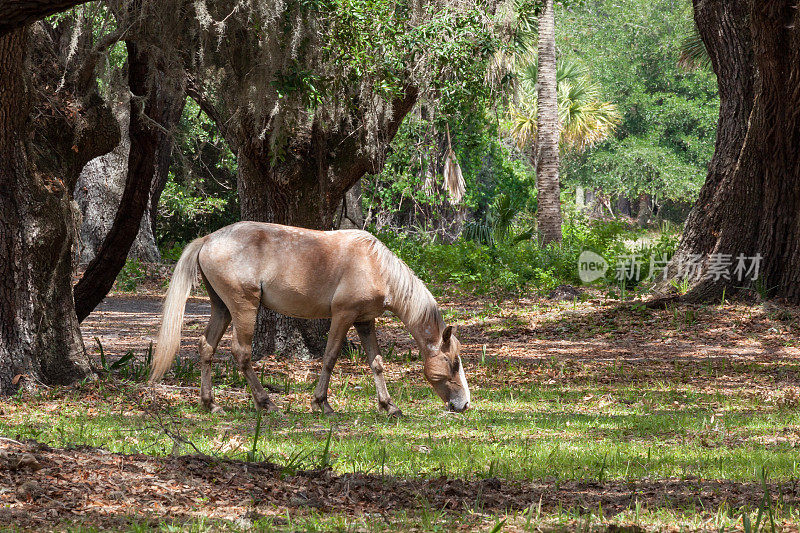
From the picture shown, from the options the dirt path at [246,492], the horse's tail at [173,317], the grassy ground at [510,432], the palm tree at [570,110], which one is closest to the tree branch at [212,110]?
the grassy ground at [510,432]

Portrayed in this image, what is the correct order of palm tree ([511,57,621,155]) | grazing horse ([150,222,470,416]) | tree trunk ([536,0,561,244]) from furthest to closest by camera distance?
palm tree ([511,57,621,155]), tree trunk ([536,0,561,244]), grazing horse ([150,222,470,416])

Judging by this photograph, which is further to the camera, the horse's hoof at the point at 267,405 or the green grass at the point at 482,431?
the horse's hoof at the point at 267,405

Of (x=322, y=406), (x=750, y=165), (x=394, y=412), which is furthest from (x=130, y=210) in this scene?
(x=750, y=165)

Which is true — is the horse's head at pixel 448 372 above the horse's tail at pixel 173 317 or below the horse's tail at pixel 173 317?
below

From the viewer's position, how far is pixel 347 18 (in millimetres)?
9664

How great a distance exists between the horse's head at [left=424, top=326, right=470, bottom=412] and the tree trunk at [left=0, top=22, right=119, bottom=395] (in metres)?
3.33

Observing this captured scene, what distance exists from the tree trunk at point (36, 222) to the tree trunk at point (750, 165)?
944 centimetres

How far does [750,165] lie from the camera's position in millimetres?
14133

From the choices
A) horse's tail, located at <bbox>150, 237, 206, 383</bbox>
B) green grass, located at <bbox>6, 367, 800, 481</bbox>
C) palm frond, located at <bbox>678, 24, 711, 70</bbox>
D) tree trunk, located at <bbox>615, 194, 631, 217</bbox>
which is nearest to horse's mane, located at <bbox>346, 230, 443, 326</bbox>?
green grass, located at <bbox>6, 367, 800, 481</bbox>

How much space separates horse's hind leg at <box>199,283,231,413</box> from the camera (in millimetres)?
7984

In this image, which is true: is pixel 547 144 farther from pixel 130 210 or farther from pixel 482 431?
pixel 482 431

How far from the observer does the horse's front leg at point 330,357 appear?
803cm

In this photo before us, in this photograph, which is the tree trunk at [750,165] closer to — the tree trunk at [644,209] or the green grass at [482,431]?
the green grass at [482,431]

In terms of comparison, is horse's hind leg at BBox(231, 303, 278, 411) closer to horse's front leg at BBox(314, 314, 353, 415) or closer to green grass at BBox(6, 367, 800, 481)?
green grass at BBox(6, 367, 800, 481)
